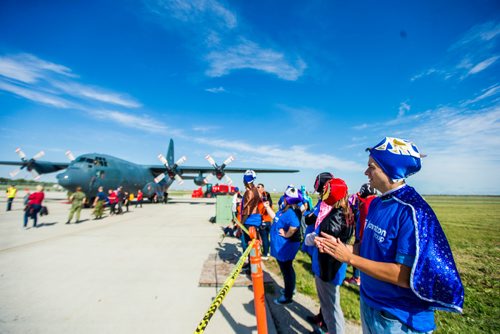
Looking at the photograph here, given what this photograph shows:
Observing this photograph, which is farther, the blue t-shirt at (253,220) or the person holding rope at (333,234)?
the blue t-shirt at (253,220)

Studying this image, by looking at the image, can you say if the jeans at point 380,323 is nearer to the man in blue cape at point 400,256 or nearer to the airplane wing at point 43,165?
the man in blue cape at point 400,256

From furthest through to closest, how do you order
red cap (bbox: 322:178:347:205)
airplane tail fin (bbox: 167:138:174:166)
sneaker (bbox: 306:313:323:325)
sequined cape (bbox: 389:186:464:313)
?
airplane tail fin (bbox: 167:138:174:166) < sneaker (bbox: 306:313:323:325) < red cap (bbox: 322:178:347:205) < sequined cape (bbox: 389:186:464:313)

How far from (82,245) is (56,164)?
23.5 m

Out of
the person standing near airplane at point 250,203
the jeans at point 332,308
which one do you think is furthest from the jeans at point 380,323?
the person standing near airplane at point 250,203

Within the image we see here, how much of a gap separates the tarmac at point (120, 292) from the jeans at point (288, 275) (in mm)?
244

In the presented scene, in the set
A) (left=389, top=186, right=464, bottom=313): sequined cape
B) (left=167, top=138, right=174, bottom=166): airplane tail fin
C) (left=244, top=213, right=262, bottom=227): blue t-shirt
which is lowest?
(left=244, top=213, right=262, bottom=227): blue t-shirt

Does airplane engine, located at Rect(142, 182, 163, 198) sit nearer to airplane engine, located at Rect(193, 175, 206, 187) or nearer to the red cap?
airplane engine, located at Rect(193, 175, 206, 187)

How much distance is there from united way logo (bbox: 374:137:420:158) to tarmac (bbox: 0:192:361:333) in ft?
9.24

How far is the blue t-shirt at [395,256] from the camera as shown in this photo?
1.35 meters

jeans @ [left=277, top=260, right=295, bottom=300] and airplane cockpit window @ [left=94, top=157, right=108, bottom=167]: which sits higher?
airplane cockpit window @ [left=94, top=157, right=108, bottom=167]

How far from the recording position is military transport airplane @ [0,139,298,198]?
14.8m

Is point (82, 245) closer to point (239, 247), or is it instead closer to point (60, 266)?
point (60, 266)

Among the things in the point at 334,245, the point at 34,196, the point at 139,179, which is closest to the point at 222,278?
the point at 334,245

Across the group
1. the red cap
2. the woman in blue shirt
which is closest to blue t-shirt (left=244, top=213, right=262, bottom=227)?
the woman in blue shirt
